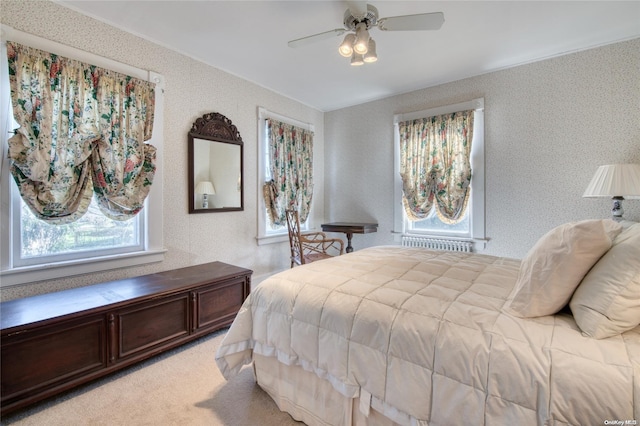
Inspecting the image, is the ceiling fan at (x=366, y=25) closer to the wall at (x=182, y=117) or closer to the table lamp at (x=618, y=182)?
the wall at (x=182, y=117)

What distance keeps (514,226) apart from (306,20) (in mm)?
3042

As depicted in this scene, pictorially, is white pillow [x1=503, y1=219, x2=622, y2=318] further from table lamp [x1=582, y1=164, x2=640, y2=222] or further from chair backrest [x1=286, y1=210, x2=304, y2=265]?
chair backrest [x1=286, y1=210, x2=304, y2=265]

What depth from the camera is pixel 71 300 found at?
6.23ft

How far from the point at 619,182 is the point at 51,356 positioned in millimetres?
4167

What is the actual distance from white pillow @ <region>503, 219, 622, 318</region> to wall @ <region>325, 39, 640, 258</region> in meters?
2.16

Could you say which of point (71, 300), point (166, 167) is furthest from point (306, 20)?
point (71, 300)

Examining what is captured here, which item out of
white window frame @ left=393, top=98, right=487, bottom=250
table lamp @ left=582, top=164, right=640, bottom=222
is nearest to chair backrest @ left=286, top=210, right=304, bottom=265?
white window frame @ left=393, top=98, right=487, bottom=250

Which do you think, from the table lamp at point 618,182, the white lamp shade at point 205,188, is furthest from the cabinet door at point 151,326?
the table lamp at point 618,182

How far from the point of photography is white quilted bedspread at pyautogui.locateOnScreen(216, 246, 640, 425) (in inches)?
34.6

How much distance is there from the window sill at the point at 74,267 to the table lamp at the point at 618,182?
3877mm

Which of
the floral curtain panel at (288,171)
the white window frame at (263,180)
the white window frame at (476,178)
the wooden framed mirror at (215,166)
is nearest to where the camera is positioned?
the wooden framed mirror at (215,166)

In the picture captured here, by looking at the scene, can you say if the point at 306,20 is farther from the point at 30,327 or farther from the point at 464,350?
the point at 30,327

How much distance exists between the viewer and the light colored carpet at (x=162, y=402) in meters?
1.58

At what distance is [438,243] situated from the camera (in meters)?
3.65
